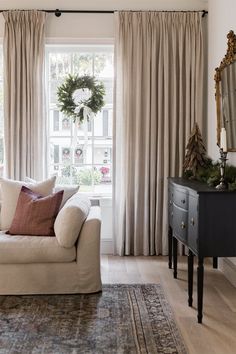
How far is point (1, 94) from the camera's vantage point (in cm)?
522

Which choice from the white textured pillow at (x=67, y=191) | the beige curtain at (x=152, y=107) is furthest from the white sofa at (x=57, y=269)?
the beige curtain at (x=152, y=107)

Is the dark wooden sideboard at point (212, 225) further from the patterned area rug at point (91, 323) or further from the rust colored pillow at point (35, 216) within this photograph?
the rust colored pillow at point (35, 216)

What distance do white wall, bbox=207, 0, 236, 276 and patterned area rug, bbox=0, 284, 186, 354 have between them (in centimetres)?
105

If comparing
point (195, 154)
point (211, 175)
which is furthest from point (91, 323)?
point (195, 154)

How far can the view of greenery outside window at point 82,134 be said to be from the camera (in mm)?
5203

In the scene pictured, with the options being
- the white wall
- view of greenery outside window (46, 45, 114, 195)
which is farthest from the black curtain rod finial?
the white wall

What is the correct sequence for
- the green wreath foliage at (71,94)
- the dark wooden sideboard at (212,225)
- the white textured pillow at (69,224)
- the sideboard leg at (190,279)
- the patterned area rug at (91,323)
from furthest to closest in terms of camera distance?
the green wreath foliage at (71,94), the white textured pillow at (69,224), the sideboard leg at (190,279), the dark wooden sideboard at (212,225), the patterned area rug at (91,323)

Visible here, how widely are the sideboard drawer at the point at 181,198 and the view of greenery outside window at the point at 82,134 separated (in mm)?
1536

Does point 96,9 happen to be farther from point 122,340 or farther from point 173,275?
point 122,340

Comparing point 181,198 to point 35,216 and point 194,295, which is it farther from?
point 35,216

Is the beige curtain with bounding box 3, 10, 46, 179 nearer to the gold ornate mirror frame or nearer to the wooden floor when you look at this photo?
the wooden floor

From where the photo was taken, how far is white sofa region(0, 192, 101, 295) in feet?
11.9

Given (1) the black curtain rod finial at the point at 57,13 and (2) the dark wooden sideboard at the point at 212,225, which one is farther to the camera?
(1) the black curtain rod finial at the point at 57,13

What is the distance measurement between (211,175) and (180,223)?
47 cm
